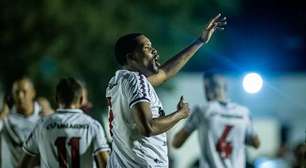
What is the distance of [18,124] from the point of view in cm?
1414

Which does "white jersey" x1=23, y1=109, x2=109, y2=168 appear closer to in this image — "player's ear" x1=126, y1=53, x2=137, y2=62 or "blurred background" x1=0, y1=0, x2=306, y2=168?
"player's ear" x1=126, y1=53, x2=137, y2=62

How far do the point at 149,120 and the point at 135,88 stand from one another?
316mm

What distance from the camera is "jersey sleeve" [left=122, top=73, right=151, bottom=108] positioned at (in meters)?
10.1

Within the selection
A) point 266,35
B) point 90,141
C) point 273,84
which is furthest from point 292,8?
point 90,141

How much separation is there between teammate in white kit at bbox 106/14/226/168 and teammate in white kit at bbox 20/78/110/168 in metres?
1.14

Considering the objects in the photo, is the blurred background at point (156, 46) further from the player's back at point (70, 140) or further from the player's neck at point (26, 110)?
the player's back at point (70, 140)

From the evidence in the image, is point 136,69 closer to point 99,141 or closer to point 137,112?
point 137,112

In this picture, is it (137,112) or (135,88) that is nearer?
(137,112)

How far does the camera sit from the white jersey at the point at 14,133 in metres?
14.1

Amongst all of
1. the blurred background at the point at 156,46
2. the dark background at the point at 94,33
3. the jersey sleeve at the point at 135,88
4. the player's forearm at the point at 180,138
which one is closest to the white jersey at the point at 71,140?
the jersey sleeve at the point at 135,88

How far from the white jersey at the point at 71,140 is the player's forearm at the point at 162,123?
1.75 m

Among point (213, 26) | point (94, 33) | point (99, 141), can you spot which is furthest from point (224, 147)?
point (94, 33)

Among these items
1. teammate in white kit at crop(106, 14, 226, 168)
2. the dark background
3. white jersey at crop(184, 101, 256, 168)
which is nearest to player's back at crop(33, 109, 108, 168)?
teammate in white kit at crop(106, 14, 226, 168)

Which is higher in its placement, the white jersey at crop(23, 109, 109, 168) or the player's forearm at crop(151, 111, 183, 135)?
the white jersey at crop(23, 109, 109, 168)
